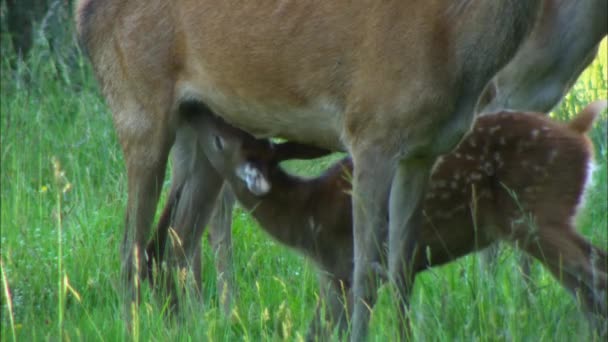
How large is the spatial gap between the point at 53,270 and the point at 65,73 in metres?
2.86

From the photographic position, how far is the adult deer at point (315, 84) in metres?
5.64

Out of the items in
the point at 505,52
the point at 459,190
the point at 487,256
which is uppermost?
the point at 505,52

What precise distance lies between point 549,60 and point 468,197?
1.10 metres

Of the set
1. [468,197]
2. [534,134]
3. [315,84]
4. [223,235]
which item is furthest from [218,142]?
[534,134]

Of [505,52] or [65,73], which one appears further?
[65,73]

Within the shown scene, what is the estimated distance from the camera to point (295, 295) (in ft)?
21.0

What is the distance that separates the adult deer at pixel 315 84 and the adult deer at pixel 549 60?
106cm

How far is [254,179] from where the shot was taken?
20.9ft

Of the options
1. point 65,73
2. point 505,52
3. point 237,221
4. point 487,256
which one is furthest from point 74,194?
point 505,52

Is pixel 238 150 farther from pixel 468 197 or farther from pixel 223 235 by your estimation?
pixel 468 197

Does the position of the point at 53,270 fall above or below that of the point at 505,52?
below

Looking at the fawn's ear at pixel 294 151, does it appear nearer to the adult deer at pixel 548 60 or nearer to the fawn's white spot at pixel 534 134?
the adult deer at pixel 548 60

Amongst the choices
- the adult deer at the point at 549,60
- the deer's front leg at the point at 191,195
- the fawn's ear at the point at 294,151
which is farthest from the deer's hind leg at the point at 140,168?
the adult deer at the point at 549,60

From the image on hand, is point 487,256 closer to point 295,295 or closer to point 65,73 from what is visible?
point 295,295
